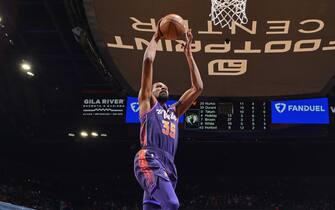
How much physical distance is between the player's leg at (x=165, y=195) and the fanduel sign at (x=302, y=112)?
31.9ft

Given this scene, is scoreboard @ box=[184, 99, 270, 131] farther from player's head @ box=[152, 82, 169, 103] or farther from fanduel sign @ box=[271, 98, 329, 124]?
player's head @ box=[152, 82, 169, 103]

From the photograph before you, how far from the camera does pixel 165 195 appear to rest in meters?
3.06

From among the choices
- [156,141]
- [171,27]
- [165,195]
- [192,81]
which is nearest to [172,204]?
[165,195]

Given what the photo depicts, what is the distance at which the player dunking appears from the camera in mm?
3117

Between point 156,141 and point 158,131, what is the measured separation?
0.28 ft

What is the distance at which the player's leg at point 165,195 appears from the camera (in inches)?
120

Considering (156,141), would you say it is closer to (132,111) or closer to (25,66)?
(132,111)

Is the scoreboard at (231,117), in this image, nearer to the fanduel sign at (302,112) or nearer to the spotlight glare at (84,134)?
the fanduel sign at (302,112)

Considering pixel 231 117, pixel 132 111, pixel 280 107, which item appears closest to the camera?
pixel 231 117

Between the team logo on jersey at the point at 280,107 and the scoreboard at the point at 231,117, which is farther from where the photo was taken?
the team logo on jersey at the point at 280,107

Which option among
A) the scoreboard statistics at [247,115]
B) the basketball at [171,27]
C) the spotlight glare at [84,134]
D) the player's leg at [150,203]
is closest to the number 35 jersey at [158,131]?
the player's leg at [150,203]

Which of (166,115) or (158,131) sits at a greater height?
(166,115)

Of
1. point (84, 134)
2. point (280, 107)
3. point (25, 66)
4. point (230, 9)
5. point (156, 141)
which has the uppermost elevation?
point (25, 66)

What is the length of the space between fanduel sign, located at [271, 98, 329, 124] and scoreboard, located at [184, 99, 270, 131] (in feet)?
1.10
